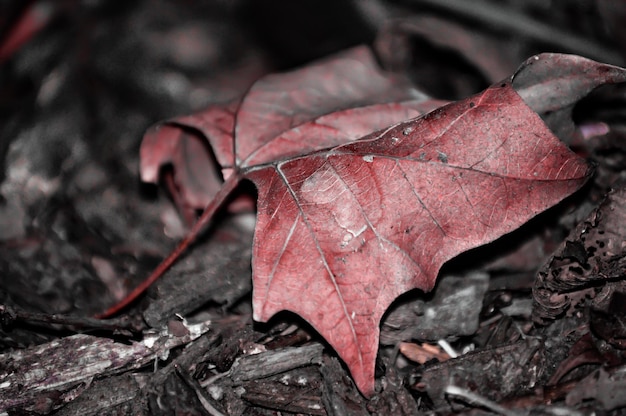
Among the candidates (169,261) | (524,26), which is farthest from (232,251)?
(524,26)

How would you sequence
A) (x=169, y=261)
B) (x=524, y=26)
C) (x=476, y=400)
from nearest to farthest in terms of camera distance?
(x=476, y=400), (x=169, y=261), (x=524, y=26)

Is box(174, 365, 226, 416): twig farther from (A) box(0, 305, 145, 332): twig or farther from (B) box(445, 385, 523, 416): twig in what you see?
(B) box(445, 385, 523, 416): twig

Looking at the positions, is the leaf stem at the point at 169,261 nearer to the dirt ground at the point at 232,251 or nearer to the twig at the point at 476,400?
the dirt ground at the point at 232,251

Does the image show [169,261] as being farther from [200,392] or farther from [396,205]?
[396,205]

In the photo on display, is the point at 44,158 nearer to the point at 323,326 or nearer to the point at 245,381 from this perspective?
the point at 245,381

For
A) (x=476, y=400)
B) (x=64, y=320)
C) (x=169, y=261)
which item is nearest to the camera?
(x=476, y=400)

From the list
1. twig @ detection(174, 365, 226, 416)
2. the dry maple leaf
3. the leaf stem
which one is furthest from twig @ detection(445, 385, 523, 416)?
the leaf stem
